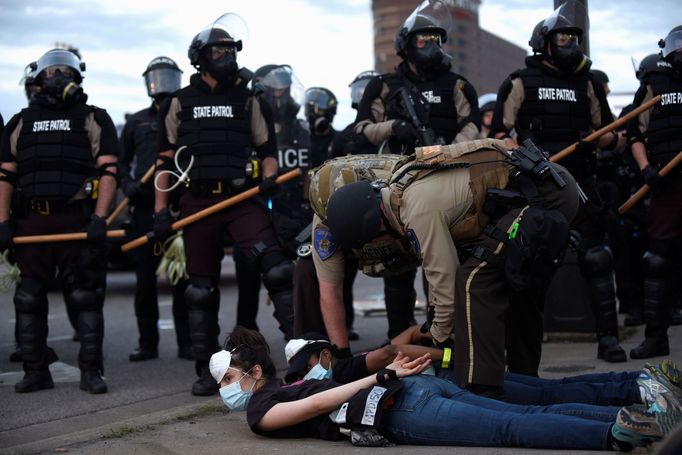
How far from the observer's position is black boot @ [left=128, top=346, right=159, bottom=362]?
8.36 metres

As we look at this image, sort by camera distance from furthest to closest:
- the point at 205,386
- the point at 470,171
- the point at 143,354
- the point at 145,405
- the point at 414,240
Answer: the point at 143,354
the point at 205,386
the point at 145,405
the point at 470,171
the point at 414,240

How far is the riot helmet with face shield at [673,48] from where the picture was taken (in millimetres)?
7020

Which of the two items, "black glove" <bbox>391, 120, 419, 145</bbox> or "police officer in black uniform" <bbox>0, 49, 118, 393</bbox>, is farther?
"black glove" <bbox>391, 120, 419, 145</bbox>

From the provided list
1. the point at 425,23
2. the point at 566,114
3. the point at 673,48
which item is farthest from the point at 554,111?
the point at 425,23

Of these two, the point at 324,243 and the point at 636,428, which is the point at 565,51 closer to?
the point at 324,243

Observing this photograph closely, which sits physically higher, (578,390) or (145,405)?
(578,390)

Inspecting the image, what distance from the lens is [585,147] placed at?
7000 millimetres

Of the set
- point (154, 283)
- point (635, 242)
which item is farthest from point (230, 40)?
point (635, 242)

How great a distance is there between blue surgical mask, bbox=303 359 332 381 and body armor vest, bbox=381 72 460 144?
2.61m

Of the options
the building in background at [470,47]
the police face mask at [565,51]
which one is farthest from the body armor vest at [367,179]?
the building in background at [470,47]

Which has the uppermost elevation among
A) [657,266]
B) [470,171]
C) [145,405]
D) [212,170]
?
[212,170]

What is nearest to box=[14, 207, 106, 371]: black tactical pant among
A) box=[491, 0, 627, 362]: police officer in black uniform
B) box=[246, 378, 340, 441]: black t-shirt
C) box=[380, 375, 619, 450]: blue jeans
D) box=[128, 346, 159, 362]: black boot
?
box=[128, 346, 159, 362]: black boot

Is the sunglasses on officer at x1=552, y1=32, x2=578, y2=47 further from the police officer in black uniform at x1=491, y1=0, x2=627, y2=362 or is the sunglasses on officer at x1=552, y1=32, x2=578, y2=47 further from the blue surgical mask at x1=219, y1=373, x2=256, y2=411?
the blue surgical mask at x1=219, y1=373, x2=256, y2=411

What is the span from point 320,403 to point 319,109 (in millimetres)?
5521
